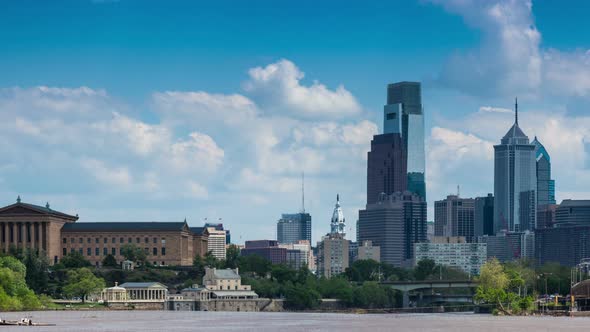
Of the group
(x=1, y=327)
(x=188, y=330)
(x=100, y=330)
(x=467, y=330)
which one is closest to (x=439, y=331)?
(x=467, y=330)

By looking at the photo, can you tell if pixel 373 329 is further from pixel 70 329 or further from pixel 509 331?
pixel 70 329

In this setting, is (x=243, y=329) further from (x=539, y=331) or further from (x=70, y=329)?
(x=539, y=331)

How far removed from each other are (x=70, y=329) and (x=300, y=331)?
30.3 m

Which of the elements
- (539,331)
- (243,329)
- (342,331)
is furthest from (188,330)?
(539,331)

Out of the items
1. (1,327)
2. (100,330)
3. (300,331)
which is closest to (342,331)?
(300,331)

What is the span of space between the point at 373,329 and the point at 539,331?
2507 centimetres

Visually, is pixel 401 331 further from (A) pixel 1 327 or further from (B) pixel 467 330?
(A) pixel 1 327

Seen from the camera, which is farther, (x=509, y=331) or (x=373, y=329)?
(x=373, y=329)

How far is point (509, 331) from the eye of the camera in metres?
187

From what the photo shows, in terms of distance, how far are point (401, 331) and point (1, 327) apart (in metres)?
53.6

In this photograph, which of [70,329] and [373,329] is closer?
[70,329]

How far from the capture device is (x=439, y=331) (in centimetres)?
19100

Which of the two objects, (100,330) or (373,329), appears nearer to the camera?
(100,330)

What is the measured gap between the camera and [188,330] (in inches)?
7461
